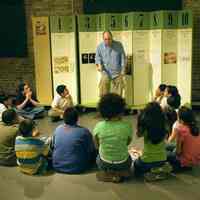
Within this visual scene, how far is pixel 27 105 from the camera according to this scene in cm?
661

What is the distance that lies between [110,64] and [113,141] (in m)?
2.87

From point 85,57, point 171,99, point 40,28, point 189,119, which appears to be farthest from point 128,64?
point 189,119

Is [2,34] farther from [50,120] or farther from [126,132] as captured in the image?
[126,132]

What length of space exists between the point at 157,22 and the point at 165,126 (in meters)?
3.00

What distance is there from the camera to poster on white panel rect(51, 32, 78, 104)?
6.95m

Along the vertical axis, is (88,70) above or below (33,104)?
above

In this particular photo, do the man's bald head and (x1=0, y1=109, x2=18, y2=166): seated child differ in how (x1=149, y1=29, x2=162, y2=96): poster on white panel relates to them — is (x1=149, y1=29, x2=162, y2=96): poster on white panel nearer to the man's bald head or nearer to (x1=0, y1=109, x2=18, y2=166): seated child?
the man's bald head

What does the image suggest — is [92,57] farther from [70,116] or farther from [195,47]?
[70,116]

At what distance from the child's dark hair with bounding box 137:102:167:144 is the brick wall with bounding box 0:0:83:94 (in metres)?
3.96

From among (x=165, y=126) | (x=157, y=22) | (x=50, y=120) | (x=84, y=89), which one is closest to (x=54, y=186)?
(x=165, y=126)

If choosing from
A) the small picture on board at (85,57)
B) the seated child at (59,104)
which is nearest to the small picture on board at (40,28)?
the small picture on board at (85,57)

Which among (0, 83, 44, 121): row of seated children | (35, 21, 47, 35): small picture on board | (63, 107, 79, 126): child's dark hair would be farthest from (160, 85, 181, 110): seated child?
(35, 21, 47, 35): small picture on board

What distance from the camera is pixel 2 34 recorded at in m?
7.84

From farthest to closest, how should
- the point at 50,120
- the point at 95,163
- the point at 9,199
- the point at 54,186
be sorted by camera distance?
the point at 50,120 < the point at 95,163 < the point at 54,186 < the point at 9,199
